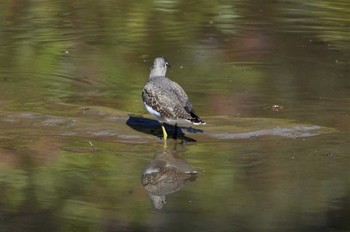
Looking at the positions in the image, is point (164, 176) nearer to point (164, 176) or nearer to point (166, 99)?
point (164, 176)

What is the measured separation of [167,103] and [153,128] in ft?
2.73

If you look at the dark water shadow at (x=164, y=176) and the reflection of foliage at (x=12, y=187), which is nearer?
the reflection of foliage at (x=12, y=187)

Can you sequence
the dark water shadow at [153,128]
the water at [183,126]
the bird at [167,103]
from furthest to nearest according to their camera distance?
the dark water shadow at [153,128] → the bird at [167,103] → the water at [183,126]

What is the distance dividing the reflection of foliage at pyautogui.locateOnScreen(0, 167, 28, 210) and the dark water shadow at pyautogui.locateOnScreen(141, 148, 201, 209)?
1047mm

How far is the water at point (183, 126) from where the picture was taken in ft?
28.6

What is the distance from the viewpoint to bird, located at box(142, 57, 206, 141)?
1088 cm

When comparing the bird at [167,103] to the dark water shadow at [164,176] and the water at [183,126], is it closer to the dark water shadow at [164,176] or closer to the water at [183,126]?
the water at [183,126]

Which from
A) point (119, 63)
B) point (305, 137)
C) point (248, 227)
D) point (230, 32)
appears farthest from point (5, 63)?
point (248, 227)

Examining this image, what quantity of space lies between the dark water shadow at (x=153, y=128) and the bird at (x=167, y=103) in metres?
0.16

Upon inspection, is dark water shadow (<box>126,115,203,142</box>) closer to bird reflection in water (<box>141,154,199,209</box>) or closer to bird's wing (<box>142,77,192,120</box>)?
bird's wing (<box>142,77,192,120</box>)

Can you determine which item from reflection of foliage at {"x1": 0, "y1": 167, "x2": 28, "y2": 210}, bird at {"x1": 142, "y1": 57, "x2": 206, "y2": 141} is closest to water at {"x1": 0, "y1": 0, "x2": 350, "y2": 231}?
reflection of foliage at {"x1": 0, "y1": 167, "x2": 28, "y2": 210}

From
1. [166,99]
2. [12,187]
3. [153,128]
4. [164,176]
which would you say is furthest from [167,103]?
[12,187]

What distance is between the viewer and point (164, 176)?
9.74 metres

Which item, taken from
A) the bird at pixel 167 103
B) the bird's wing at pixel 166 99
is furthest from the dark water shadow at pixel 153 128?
the bird's wing at pixel 166 99
